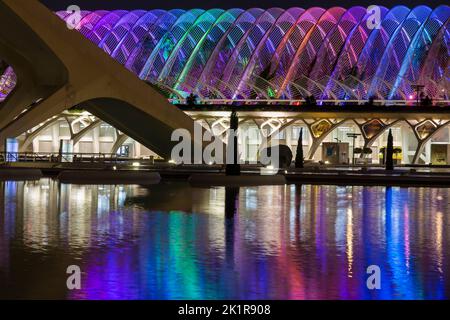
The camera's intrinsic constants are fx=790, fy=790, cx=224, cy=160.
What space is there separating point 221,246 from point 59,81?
72.0ft

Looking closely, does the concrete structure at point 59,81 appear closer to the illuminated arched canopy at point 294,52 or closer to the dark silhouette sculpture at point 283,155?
the dark silhouette sculpture at point 283,155

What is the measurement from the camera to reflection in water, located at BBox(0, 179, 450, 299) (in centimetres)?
920

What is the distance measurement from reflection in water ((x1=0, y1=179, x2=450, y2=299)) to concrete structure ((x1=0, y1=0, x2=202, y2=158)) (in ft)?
32.8

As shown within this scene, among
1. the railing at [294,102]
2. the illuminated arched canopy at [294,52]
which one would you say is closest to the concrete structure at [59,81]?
the railing at [294,102]

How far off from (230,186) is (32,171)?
8.15 meters

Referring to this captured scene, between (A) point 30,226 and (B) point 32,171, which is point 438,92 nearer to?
(B) point 32,171

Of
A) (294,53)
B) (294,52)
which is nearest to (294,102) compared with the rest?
(294,53)

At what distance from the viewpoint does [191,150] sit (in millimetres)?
39469

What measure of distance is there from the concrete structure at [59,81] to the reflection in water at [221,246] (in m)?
10.0

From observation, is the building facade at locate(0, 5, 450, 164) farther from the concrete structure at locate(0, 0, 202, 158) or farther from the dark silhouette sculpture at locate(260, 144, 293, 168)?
the concrete structure at locate(0, 0, 202, 158)

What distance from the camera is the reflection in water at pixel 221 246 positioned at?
920 cm

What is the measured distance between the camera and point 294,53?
2527 inches

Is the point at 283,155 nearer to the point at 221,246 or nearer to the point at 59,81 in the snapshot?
the point at 59,81
